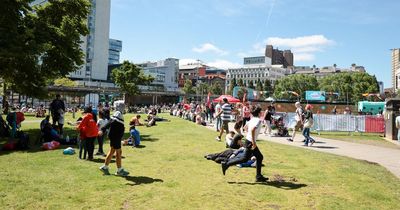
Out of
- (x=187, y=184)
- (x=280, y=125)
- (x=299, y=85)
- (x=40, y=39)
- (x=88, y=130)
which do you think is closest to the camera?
(x=187, y=184)

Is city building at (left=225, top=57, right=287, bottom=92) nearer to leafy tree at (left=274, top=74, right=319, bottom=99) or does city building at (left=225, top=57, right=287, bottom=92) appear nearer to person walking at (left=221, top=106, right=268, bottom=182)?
leafy tree at (left=274, top=74, right=319, bottom=99)

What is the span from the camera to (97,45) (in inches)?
4648

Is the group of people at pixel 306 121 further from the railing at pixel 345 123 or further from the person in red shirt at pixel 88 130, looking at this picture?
the person in red shirt at pixel 88 130

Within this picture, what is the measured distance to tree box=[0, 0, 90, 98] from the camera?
14532 mm

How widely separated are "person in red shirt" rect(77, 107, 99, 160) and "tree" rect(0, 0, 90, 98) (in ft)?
18.0

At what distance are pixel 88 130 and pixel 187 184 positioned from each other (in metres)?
4.29

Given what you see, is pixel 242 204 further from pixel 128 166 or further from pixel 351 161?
pixel 351 161

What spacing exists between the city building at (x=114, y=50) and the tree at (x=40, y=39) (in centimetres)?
14684

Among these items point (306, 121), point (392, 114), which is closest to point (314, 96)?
point (392, 114)

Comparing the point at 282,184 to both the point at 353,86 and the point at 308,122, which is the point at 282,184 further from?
the point at 353,86

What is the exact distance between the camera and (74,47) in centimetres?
1778

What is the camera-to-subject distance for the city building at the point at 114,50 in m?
161

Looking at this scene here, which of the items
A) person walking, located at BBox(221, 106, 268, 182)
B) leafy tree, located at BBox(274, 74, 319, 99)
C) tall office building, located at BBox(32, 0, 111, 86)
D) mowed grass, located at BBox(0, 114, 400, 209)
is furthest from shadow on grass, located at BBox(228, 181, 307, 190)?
leafy tree, located at BBox(274, 74, 319, 99)

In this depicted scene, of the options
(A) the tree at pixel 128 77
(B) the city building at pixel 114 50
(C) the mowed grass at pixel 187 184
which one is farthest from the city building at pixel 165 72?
(C) the mowed grass at pixel 187 184
